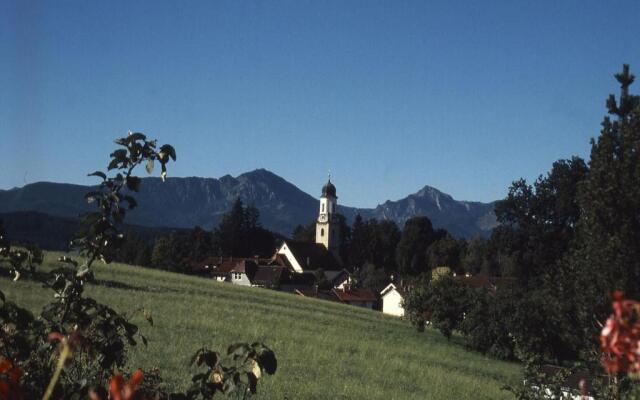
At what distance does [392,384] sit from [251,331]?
8202 millimetres

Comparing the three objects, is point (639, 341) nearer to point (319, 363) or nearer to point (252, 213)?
point (319, 363)

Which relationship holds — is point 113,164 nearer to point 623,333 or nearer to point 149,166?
point 149,166

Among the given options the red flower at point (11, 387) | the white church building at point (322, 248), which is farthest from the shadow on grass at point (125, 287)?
the white church building at point (322, 248)

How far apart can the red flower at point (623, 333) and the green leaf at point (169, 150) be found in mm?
3578

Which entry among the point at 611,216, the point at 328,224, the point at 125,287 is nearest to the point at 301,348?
the point at 611,216

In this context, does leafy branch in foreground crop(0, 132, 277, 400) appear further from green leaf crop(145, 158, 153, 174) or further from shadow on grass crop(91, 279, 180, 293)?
shadow on grass crop(91, 279, 180, 293)

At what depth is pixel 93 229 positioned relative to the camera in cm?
486

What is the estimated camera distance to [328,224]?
135 metres

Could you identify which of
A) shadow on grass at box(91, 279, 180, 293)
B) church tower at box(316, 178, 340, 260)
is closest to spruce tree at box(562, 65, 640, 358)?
shadow on grass at box(91, 279, 180, 293)

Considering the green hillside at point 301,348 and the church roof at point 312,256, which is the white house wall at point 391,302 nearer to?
the green hillside at point 301,348

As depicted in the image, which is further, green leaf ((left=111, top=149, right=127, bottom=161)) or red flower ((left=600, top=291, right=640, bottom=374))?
green leaf ((left=111, top=149, right=127, bottom=161))

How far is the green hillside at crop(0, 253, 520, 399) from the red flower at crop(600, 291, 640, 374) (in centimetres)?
955

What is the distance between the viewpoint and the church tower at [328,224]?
442ft

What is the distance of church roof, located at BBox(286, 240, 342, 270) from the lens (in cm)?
12181
